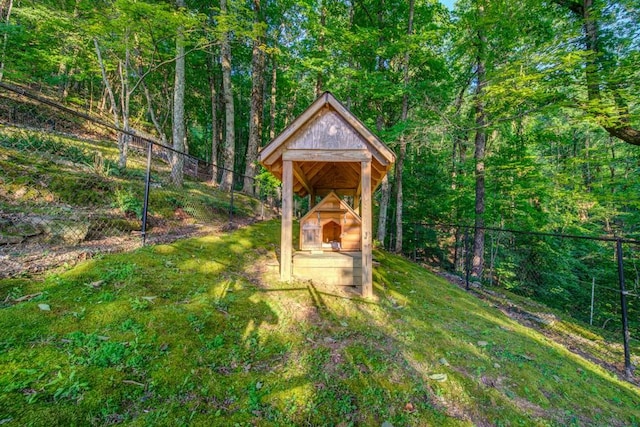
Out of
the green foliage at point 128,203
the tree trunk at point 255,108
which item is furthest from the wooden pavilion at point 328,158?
the tree trunk at point 255,108

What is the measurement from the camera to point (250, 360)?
9.09 feet

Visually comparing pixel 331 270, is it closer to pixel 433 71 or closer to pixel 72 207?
pixel 72 207

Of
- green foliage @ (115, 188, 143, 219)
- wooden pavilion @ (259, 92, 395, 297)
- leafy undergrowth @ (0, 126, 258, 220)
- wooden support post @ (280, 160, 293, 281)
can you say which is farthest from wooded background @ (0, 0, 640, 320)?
wooden support post @ (280, 160, 293, 281)

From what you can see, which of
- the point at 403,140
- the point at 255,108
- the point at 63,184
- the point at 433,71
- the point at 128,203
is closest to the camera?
the point at 63,184

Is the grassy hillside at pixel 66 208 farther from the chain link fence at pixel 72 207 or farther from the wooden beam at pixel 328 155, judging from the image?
the wooden beam at pixel 328 155

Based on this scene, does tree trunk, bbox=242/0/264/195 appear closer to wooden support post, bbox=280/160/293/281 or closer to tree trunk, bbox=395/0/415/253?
tree trunk, bbox=395/0/415/253

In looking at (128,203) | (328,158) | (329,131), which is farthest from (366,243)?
(128,203)

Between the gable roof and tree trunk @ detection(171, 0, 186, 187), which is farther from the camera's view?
tree trunk @ detection(171, 0, 186, 187)

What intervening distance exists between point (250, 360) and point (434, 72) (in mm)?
13489

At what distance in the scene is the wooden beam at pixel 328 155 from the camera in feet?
16.5

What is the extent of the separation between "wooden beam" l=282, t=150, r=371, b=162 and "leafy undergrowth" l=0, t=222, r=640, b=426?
260cm

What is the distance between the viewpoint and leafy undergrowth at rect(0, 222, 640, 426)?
6.54 ft

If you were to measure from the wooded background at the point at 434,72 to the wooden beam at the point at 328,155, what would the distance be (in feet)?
16.9

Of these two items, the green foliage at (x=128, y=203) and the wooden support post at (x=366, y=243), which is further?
the green foliage at (x=128, y=203)
